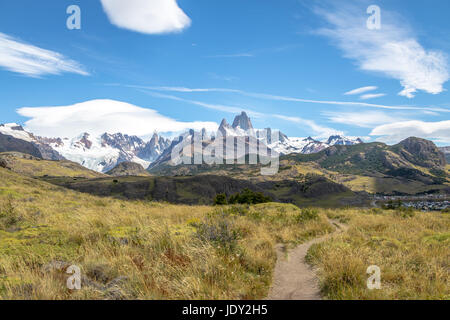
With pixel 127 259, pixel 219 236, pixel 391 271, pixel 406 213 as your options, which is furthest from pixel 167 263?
pixel 406 213

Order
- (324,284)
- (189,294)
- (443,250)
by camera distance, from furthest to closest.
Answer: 1. (443,250)
2. (324,284)
3. (189,294)

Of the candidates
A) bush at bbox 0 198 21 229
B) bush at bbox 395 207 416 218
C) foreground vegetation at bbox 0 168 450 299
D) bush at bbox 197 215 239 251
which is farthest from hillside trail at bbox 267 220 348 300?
bush at bbox 395 207 416 218

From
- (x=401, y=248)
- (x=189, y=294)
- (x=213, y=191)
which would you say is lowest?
(x=213, y=191)


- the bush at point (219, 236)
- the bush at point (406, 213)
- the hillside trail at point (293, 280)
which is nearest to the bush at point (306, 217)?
the hillside trail at point (293, 280)

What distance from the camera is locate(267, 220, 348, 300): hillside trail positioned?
6.10 metres

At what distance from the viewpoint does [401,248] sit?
389 inches

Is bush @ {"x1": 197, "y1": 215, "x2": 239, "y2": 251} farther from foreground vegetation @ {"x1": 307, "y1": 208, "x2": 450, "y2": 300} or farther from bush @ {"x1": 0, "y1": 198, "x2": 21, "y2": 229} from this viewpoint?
bush @ {"x1": 0, "y1": 198, "x2": 21, "y2": 229}

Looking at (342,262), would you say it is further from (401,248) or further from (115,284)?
(115,284)

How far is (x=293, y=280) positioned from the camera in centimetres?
719

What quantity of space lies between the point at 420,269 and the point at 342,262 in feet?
9.05

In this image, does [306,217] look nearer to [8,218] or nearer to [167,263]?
[167,263]

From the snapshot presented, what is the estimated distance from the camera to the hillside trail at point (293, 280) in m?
6.10
